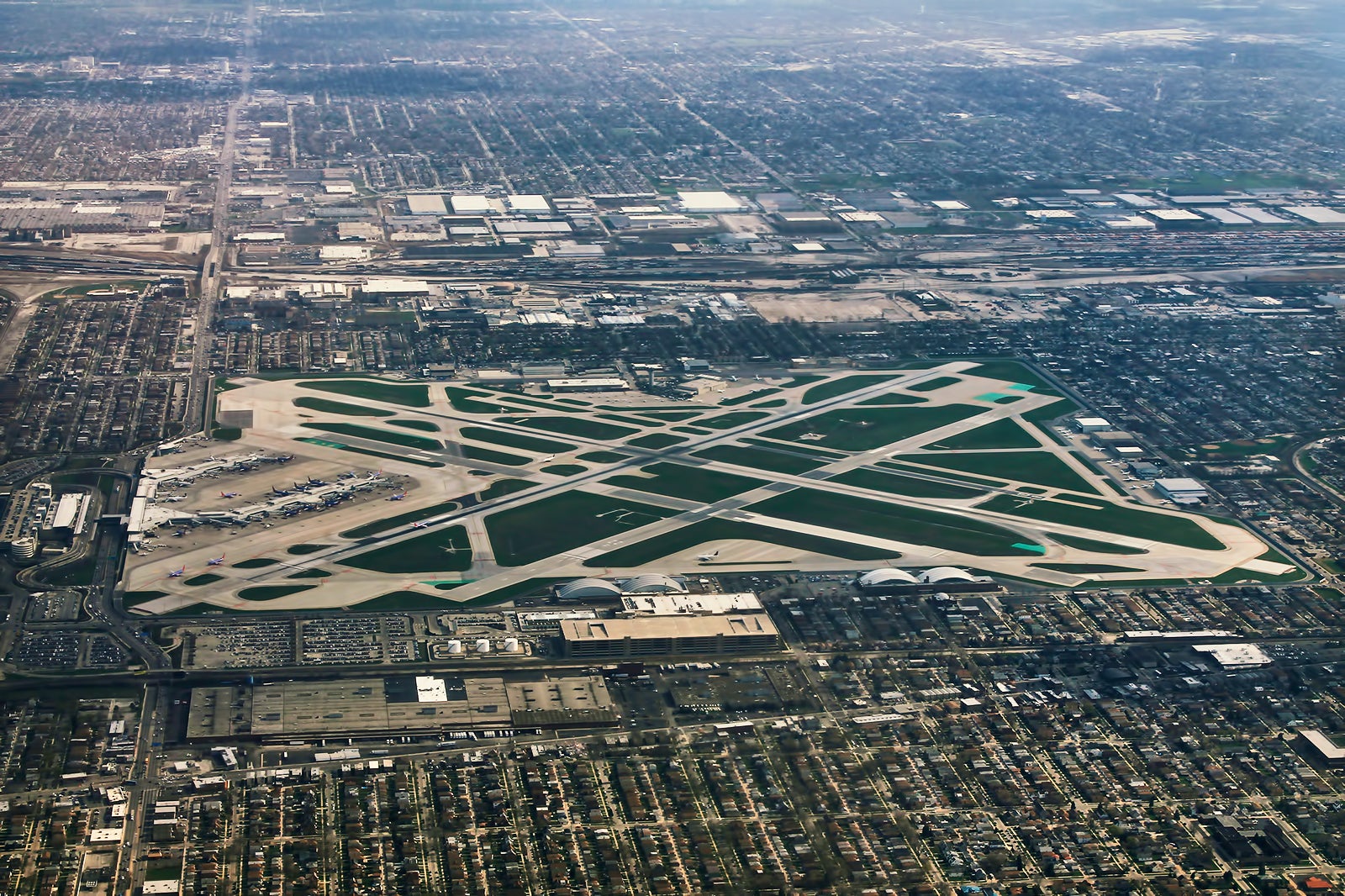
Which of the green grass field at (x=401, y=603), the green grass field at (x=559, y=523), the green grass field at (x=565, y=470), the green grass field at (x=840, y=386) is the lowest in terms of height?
the green grass field at (x=401, y=603)

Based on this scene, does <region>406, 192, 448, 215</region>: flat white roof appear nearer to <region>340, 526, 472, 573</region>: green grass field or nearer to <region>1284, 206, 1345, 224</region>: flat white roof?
<region>340, 526, 472, 573</region>: green grass field

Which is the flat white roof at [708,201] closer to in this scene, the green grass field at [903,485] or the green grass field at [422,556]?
the green grass field at [903,485]

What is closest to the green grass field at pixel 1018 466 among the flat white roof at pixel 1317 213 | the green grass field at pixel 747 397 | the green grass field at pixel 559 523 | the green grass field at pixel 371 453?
the green grass field at pixel 747 397

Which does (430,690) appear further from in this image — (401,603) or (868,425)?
(868,425)

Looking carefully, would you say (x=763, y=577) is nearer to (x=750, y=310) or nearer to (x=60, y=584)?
(x=60, y=584)

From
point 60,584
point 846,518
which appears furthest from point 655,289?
point 60,584
